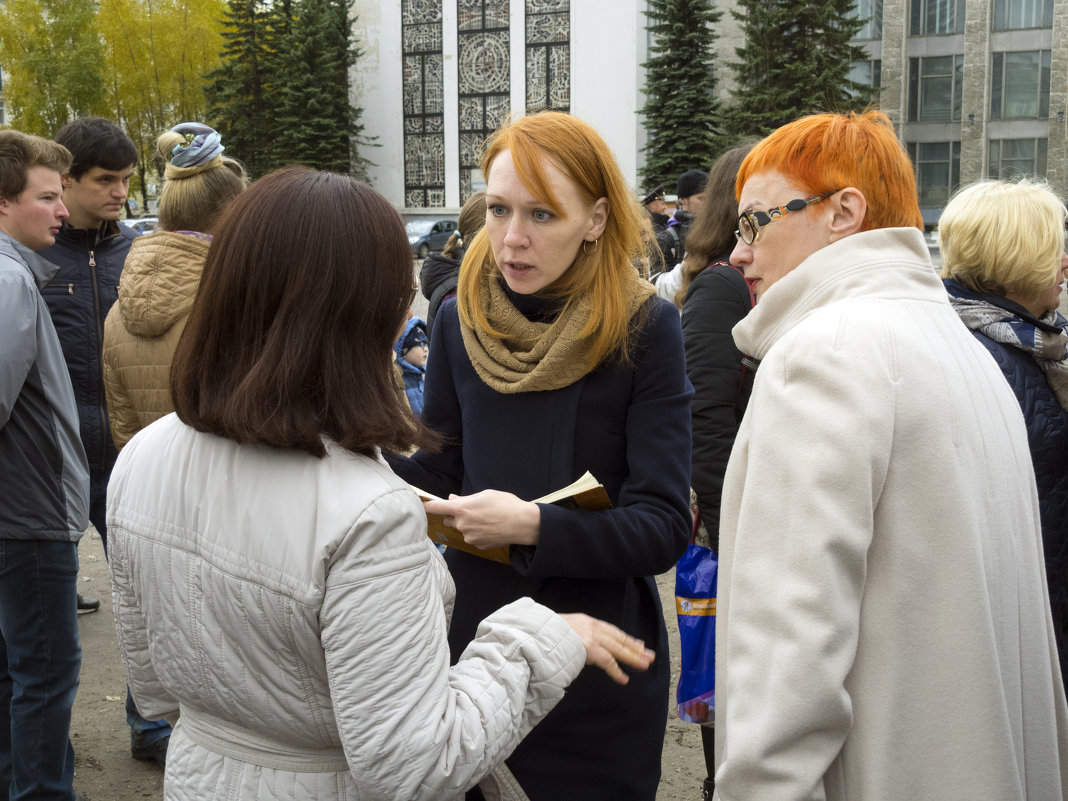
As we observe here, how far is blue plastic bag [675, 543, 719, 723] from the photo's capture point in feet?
9.78

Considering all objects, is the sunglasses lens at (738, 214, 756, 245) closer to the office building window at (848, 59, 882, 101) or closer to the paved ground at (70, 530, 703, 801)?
the paved ground at (70, 530, 703, 801)

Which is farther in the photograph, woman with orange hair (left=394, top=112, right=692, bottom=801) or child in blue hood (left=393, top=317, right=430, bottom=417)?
child in blue hood (left=393, top=317, right=430, bottom=417)

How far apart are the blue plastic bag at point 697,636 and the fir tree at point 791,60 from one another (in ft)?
107

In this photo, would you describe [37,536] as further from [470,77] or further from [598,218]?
[470,77]

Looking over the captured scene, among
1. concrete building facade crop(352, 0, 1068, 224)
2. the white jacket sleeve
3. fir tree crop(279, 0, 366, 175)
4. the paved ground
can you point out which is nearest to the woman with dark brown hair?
the white jacket sleeve

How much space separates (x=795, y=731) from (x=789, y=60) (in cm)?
3681

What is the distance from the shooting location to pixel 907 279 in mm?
1639

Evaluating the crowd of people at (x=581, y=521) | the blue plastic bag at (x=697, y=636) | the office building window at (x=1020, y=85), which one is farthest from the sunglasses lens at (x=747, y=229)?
the office building window at (x=1020, y=85)

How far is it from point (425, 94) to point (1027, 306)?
152 feet

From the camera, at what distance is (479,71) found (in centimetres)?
4578

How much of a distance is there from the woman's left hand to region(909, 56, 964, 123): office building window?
4182 centimetres

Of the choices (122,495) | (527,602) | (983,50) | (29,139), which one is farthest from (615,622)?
(983,50)

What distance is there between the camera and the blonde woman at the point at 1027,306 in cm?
275

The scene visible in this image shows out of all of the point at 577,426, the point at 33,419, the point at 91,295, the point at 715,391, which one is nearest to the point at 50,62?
the point at 91,295
